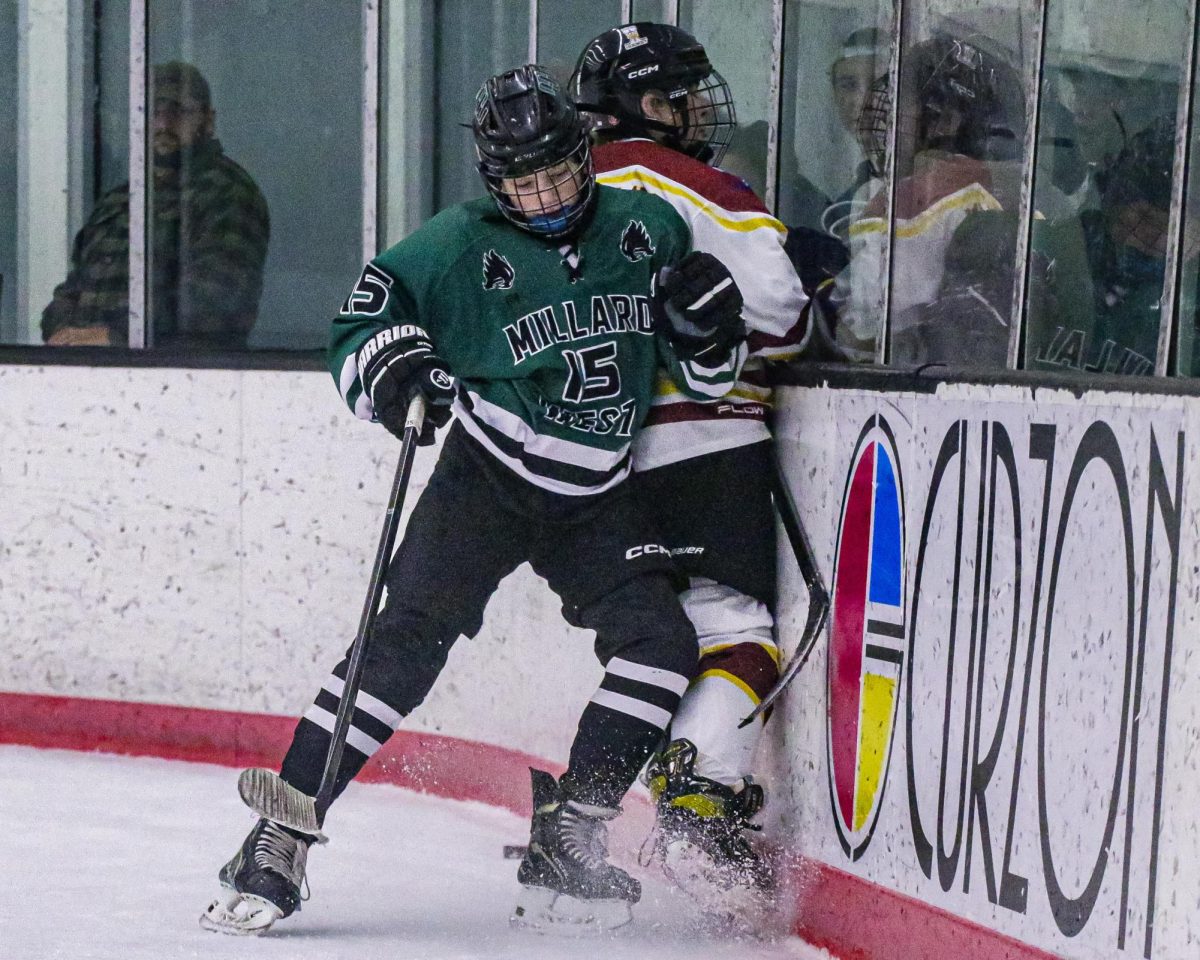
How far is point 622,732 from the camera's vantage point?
105 inches

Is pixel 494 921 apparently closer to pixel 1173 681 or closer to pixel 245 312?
pixel 1173 681

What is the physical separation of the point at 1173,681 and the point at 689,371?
3.33 feet

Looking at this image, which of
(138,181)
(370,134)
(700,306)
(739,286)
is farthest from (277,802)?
(138,181)

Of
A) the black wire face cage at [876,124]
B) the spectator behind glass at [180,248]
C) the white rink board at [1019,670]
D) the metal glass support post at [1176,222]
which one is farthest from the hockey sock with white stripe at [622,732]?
the spectator behind glass at [180,248]

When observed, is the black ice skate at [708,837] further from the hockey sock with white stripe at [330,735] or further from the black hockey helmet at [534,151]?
the black hockey helmet at [534,151]

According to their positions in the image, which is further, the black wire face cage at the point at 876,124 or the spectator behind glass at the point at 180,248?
the spectator behind glass at the point at 180,248

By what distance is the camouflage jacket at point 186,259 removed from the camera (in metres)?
4.25

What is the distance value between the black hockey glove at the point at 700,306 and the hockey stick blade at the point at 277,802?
33.9 inches

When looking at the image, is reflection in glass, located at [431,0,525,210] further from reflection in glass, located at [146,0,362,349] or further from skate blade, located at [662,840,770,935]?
skate blade, located at [662,840,770,935]

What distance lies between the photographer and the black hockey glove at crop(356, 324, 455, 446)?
2557 millimetres

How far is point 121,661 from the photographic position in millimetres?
4031

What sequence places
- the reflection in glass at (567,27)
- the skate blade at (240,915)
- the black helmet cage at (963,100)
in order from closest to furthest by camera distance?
the skate blade at (240,915)
the black helmet cage at (963,100)
the reflection in glass at (567,27)

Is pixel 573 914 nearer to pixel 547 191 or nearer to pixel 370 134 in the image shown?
pixel 547 191

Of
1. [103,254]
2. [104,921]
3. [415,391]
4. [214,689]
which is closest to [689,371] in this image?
[415,391]
